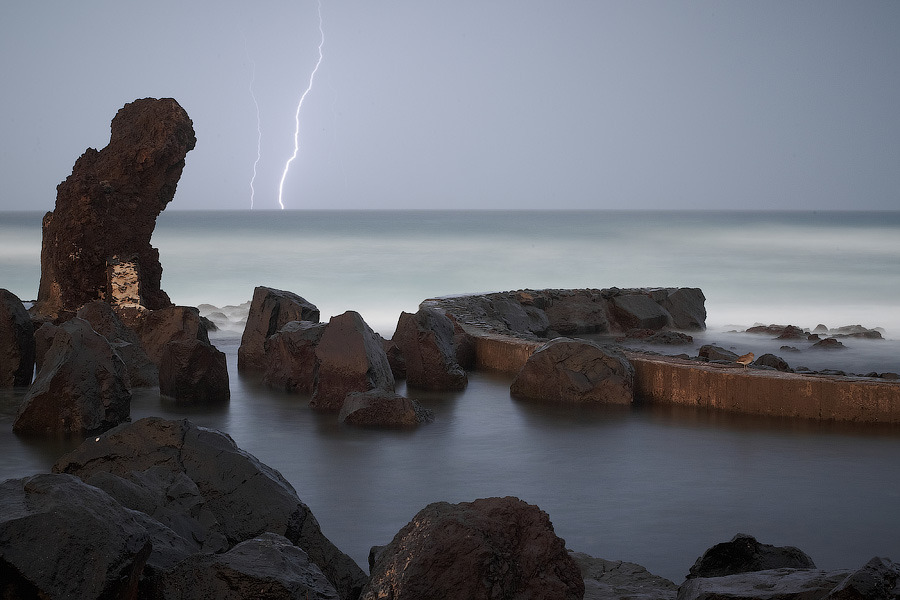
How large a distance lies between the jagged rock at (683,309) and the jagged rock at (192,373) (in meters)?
9.93

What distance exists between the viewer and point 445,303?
14117 millimetres

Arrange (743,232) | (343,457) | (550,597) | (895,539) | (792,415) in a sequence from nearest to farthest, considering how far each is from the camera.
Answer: (550,597), (895,539), (343,457), (792,415), (743,232)

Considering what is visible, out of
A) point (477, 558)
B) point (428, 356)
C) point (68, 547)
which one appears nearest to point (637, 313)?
point (428, 356)

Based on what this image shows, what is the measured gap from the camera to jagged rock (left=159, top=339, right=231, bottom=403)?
9133 mm

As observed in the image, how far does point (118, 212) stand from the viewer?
13.5 metres

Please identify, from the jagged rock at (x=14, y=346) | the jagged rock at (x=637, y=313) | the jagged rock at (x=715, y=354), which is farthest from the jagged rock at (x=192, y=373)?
the jagged rock at (x=637, y=313)

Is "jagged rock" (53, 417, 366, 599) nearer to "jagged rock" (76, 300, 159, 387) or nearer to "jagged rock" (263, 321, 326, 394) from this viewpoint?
"jagged rock" (263, 321, 326, 394)

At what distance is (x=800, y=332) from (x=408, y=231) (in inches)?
1690

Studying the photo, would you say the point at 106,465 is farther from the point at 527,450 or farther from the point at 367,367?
the point at 367,367

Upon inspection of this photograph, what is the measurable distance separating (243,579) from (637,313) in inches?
538

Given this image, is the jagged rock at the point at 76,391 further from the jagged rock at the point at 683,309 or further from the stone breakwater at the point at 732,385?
the jagged rock at the point at 683,309

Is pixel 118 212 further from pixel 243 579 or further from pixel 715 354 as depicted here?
pixel 243 579

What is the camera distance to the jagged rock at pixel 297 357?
32.1 feet

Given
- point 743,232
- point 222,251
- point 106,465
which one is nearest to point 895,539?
point 106,465
